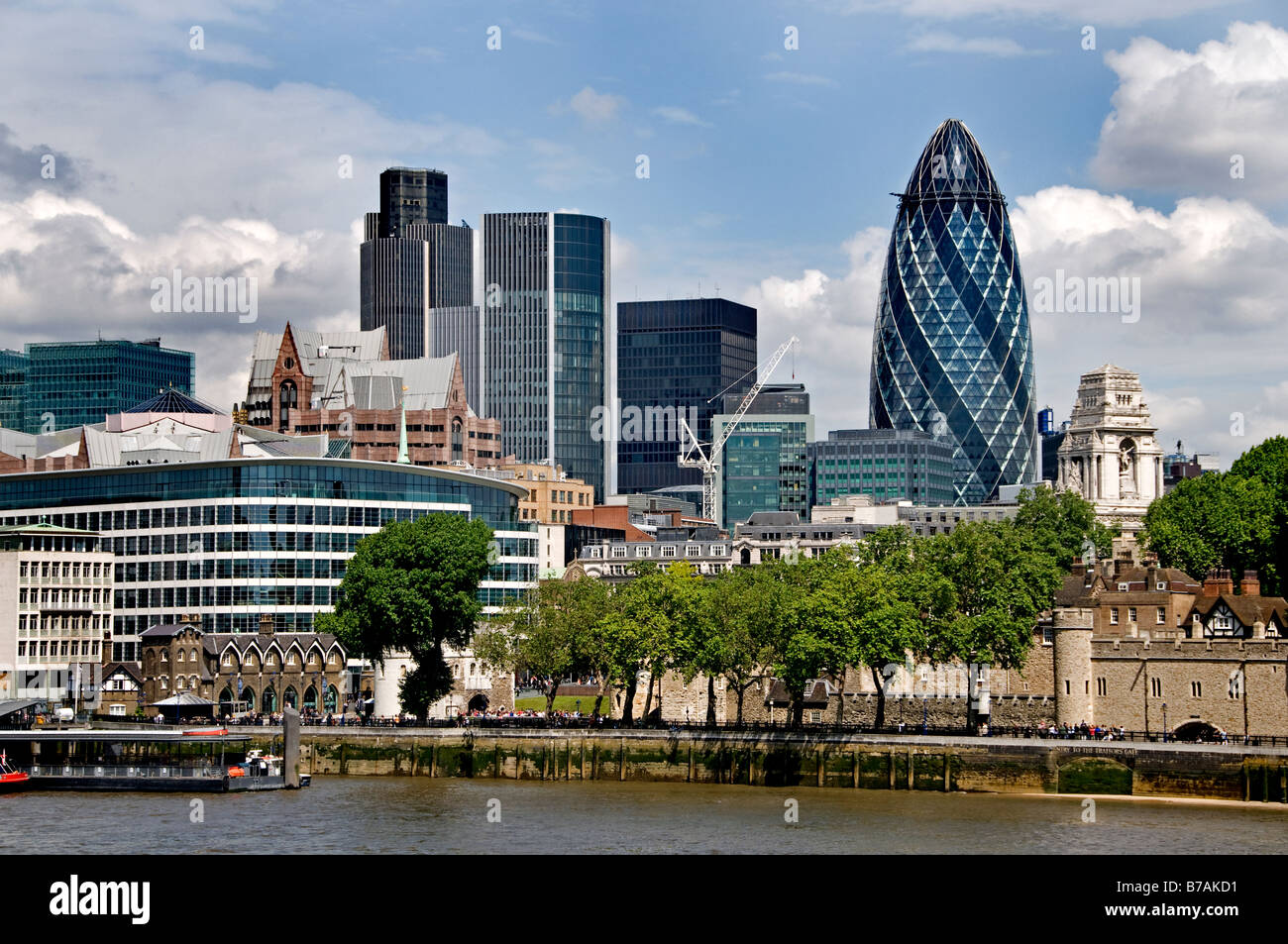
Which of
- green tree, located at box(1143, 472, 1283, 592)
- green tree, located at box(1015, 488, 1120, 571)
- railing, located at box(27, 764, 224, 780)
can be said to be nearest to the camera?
railing, located at box(27, 764, 224, 780)

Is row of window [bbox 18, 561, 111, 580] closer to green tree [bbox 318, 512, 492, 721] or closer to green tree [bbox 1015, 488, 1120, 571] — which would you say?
green tree [bbox 318, 512, 492, 721]

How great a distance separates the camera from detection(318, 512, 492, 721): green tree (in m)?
117

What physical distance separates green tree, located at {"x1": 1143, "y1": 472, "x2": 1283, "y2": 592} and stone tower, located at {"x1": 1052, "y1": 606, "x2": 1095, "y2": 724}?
40.3 metres

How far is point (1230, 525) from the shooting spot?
140 m

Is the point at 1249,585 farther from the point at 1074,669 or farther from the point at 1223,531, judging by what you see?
the point at 1074,669

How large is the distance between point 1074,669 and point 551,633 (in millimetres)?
29969

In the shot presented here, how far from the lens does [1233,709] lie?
9294cm

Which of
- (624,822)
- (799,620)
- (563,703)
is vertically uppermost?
(799,620)

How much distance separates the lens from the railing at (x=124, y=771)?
9419cm

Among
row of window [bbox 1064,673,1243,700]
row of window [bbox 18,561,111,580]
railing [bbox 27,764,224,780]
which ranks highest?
row of window [bbox 18,561,111,580]

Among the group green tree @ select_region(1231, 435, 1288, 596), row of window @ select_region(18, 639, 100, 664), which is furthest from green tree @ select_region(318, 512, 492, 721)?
green tree @ select_region(1231, 435, 1288, 596)

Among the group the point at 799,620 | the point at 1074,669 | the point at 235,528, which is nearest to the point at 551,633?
the point at 799,620
